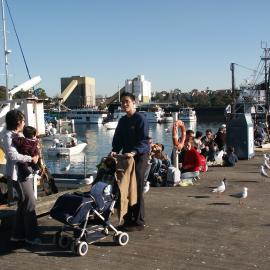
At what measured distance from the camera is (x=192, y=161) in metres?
11.1

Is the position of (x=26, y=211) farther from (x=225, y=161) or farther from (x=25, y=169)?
(x=225, y=161)

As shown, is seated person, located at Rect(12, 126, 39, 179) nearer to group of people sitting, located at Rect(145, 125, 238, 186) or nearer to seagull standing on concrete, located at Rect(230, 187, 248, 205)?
group of people sitting, located at Rect(145, 125, 238, 186)

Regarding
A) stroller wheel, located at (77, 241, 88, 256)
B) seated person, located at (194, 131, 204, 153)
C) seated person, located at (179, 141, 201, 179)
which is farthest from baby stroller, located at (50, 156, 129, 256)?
seated person, located at (194, 131, 204, 153)

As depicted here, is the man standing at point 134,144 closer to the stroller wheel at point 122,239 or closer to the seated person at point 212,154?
the stroller wheel at point 122,239

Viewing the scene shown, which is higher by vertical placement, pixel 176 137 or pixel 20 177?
pixel 176 137

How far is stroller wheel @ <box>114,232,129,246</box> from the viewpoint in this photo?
5984mm

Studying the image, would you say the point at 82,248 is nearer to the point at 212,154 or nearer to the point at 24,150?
the point at 24,150

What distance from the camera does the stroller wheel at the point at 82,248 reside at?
220 inches

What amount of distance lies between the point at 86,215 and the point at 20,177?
3.20ft

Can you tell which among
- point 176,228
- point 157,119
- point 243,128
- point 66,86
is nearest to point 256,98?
point 157,119

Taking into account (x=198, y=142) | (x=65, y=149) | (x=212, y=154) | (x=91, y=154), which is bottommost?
(x=91, y=154)

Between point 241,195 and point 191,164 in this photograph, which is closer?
point 241,195

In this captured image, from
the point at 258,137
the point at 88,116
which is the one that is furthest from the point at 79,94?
the point at 258,137

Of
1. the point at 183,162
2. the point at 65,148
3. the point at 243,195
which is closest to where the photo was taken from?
the point at 243,195
